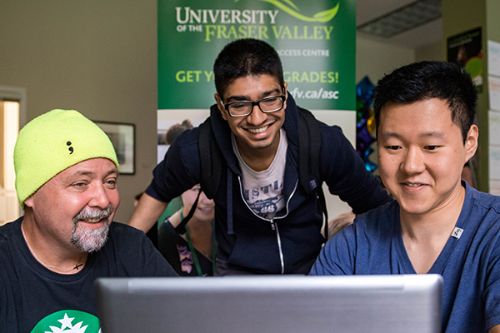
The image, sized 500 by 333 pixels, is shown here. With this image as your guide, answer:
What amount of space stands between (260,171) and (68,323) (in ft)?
2.94

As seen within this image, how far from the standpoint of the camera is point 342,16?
2.62 metres

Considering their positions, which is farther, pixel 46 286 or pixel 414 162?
pixel 46 286

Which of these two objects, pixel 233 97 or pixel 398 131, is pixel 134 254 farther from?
pixel 398 131

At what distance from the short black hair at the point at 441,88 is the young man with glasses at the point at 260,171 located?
2.08 ft

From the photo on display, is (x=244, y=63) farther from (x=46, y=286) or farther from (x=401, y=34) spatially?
(x=401, y=34)

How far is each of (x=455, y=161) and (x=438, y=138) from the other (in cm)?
7

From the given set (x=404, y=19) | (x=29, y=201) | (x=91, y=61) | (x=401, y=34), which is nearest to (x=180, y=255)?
(x=29, y=201)

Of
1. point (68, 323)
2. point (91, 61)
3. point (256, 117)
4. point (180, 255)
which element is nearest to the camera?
point (68, 323)

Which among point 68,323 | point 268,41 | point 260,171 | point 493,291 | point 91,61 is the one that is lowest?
point 68,323

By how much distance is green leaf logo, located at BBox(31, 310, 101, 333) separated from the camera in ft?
3.64

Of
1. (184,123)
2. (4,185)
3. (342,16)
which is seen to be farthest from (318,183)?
(4,185)

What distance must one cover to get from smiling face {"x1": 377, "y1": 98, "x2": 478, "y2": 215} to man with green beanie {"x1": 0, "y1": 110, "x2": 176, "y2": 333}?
2.58 ft

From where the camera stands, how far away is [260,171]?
5.70ft

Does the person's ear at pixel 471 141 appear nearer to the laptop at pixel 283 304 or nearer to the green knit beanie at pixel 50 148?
the laptop at pixel 283 304
